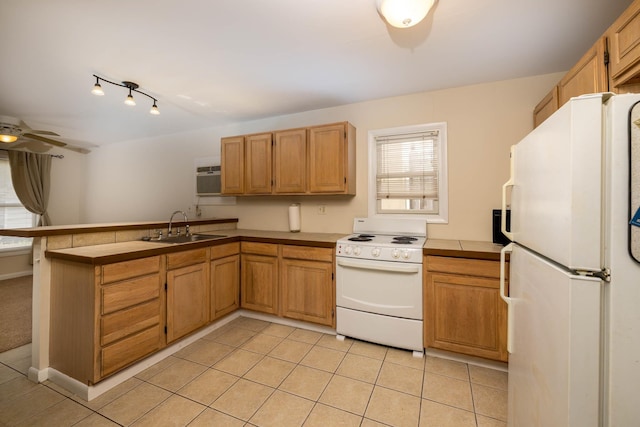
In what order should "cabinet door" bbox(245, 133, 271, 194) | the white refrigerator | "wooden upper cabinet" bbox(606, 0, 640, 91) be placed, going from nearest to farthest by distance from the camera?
the white refrigerator < "wooden upper cabinet" bbox(606, 0, 640, 91) < "cabinet door" bbox(245, 133, 271, 194)

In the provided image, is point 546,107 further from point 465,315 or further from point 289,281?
point 289,281

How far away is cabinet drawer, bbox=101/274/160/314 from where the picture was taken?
1690 millimetres

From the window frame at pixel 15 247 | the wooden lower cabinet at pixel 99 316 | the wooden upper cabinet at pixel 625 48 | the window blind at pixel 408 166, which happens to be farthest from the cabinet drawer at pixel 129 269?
the window frame at pixel 15 247

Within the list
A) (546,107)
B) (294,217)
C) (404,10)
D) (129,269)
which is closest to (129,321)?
(129,269)

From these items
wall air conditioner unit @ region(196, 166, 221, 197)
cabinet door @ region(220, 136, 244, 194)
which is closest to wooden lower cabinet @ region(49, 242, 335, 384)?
cabinet door @ region(220, 136, 244, 194)

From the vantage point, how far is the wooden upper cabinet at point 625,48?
1.16 meters

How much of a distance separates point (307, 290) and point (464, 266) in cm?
143

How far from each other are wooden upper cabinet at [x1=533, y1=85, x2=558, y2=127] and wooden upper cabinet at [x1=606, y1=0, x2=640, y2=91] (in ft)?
1.83

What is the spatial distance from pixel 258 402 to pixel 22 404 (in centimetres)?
149

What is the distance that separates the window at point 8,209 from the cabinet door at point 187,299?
14.6 ft

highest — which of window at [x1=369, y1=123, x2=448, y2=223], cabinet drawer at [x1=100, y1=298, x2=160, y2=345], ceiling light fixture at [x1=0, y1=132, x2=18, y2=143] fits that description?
ceiling light fixture at [x1=0, y1=132, x2=18, y2=143]

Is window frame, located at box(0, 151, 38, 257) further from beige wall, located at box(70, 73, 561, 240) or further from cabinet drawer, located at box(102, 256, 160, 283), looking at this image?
cabinet drawer, located at box(102, 256, 160, 283)

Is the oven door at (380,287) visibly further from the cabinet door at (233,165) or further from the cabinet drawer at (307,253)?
the cabinet door at (233,165)

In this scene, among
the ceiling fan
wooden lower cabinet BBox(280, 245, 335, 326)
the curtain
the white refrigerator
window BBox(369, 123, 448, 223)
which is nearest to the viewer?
the white refrigerator
